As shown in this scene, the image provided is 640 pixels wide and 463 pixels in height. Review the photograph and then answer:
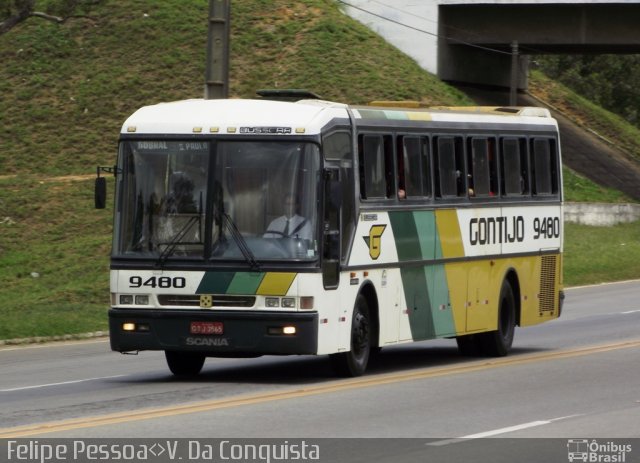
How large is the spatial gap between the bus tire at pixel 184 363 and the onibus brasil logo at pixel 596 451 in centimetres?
614

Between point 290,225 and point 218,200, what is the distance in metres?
0.78

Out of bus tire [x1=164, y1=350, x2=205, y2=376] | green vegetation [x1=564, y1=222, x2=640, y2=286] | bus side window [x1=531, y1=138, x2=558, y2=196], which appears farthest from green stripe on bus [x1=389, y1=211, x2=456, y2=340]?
green vegetation [x1=564, y1=222, x2=640, y2=286]

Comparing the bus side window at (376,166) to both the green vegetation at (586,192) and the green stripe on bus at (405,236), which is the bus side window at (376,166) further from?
the green vegetation at (586,192)

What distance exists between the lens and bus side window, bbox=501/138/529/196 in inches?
803

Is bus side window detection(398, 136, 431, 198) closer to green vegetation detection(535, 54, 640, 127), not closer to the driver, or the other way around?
the driver

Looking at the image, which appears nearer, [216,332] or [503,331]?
[216,332]

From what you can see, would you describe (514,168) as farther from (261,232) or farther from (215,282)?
(215,282)

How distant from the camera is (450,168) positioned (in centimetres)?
1894

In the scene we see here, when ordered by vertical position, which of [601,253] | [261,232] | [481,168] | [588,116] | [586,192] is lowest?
[601,253]

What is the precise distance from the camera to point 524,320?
21.0 metres

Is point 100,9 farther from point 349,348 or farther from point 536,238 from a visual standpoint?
point 349,348

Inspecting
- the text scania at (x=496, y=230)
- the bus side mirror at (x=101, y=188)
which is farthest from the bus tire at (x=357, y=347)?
the text scania at (x=496, y=230)

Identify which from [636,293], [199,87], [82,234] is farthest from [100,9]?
[636,293]

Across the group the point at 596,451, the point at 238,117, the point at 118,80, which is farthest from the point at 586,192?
the point at 596,451
